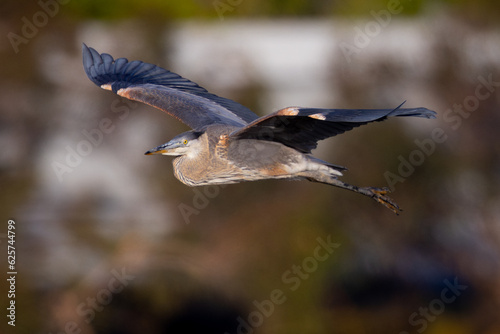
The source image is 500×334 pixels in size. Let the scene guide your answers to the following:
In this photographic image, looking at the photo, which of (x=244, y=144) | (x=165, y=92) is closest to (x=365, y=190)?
(x=244, y=144)

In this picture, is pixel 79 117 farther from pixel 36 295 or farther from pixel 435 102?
pixel 435 102

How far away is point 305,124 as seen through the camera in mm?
6500

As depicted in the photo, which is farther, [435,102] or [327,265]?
[435,102]

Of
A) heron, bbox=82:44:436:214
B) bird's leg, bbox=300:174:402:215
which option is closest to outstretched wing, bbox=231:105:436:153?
heron, bbox=82:44:436:214

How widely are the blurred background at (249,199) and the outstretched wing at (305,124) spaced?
4.33 m

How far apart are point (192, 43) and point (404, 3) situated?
3052mm

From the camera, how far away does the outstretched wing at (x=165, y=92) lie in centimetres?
720

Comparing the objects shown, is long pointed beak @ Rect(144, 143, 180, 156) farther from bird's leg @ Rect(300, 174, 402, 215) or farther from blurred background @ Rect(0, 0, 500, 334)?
blurred background @ Rect(0, 0, 500, 334)

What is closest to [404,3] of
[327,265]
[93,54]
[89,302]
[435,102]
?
[435,102]

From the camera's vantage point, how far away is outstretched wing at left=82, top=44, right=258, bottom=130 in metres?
7.20

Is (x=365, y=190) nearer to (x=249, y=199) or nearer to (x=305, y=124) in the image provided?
(x=305, y=124)

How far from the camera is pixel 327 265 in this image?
456 inches

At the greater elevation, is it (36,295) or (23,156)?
(23,156)

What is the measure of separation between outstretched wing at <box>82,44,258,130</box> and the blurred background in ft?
11.0
